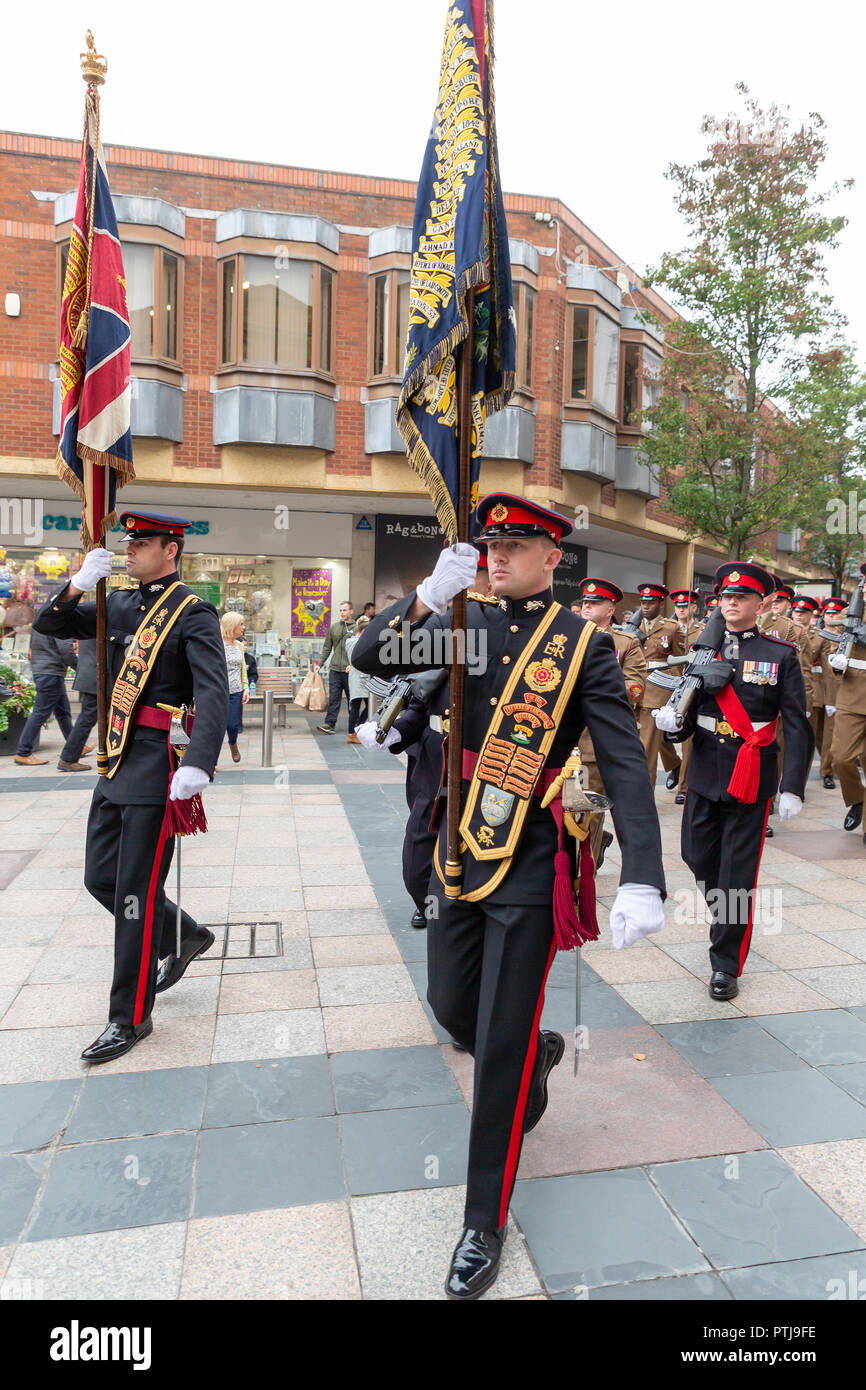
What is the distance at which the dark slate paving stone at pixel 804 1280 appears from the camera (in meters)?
2.55

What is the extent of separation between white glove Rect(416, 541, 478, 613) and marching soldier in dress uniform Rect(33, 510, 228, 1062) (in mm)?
1614

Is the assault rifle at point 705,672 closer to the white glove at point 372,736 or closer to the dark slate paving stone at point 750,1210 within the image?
the white glove at point 372,736

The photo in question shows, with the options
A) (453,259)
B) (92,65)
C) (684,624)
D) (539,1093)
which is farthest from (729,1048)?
(684,624)

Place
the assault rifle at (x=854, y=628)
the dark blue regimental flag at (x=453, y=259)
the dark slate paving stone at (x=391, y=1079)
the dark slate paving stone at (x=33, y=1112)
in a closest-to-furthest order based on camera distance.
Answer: the dark blue regimental flag at (x=453, y=259), the dark slate paving stone at (x=33, y=1112), the dark slate paving stone at (x=391, y=1079), the assault rifle at (x=854, y=628)

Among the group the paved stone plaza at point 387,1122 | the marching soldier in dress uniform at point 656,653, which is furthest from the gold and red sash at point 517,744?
the marching soldier in dress uniform at point 656,653

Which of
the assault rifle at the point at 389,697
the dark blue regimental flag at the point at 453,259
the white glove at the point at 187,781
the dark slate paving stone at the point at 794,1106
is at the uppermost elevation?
the dark blue regimental flag at the point at 453,259

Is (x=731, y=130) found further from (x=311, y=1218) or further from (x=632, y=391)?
(x=311, y=1218)

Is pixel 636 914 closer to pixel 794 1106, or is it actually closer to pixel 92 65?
pixel 794 1106

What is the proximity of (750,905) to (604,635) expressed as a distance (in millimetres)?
2453

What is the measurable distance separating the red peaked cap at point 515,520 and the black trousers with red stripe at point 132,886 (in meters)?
2.08

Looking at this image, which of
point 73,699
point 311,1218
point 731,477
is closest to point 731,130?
point 731,477

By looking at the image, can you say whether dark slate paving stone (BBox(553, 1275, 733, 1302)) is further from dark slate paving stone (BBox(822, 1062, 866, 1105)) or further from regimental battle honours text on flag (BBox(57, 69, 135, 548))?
regimental battle honours text on flag (BBox(57, 69, 135, 548))

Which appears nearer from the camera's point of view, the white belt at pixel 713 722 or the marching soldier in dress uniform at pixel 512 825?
the marching soldier in dress uniform at pixel 512 825

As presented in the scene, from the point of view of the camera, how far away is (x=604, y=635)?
2877 millimetres
